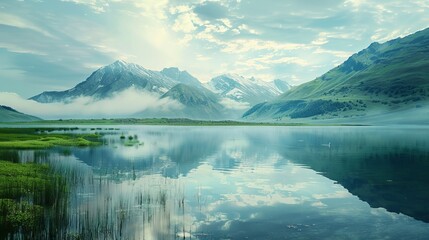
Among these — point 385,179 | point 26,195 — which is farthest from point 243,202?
point 385,179

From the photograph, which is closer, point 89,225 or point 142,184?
point 89,225

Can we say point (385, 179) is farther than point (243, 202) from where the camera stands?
Yes

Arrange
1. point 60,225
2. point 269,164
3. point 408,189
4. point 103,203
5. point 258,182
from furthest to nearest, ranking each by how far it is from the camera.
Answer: point 269,164 < point 258,182 < point 408,189 < point 103,203 < point 60,225

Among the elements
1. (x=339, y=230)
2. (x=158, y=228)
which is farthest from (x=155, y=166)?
(x=339, y=230)

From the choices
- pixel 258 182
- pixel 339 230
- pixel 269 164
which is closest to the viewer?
pixel 339 230

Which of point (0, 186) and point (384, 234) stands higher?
point (0, 186)

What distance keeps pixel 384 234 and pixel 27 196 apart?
33.5 m

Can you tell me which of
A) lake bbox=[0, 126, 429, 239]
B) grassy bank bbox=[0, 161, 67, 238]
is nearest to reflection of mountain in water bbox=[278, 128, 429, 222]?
lake bbox=[0, 126, 429, 239]

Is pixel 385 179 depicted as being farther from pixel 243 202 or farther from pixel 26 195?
pixel 26 195

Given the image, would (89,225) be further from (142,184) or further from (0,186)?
(142,184)

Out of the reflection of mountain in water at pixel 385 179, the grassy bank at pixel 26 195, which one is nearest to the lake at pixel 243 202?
the reflection of mountain in water at pixel 385 179

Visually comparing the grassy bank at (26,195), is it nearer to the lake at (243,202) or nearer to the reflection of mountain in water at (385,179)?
the lake at (243,202)

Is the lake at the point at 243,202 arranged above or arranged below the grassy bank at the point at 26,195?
below

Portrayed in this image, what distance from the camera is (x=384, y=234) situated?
1091 inches
